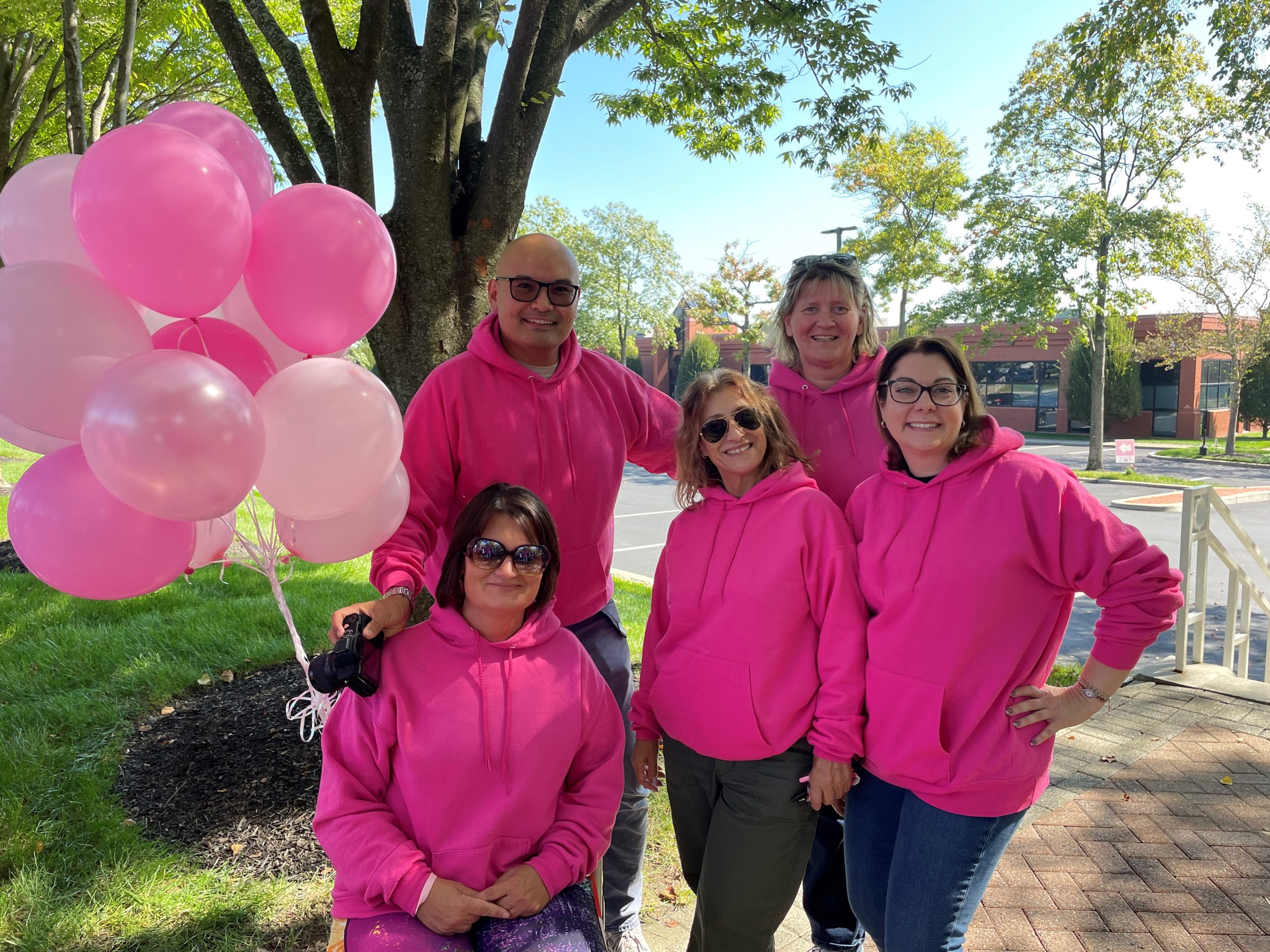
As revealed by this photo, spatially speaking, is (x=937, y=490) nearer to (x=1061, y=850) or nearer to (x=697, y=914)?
(x=697, y=914)

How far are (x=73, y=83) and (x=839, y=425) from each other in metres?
5.09

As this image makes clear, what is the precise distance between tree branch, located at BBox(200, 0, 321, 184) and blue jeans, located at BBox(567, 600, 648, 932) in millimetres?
2512

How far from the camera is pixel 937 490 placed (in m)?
1.92

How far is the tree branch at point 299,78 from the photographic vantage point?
3500 mm

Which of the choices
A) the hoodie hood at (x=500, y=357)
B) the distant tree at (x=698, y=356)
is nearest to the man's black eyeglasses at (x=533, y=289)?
the hoodie hood at (x=500, y=357)

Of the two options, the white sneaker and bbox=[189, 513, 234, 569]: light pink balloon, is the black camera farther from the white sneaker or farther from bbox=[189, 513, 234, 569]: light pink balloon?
the white sneaker

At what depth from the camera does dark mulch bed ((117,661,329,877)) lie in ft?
10.1

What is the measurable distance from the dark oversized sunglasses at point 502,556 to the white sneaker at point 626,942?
149 centimetres

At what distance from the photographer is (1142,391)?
32.8 meters

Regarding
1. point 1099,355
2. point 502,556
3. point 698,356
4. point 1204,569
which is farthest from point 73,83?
point 698,356

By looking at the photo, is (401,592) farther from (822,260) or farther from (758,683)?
(822,260)

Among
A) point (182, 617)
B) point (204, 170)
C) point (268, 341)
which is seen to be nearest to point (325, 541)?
point (268, 341)

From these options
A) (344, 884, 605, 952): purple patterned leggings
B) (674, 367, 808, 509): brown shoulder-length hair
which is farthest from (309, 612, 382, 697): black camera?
(674, 367, 808, 509): brown shoulder-length hair

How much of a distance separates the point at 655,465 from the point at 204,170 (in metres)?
1.75
